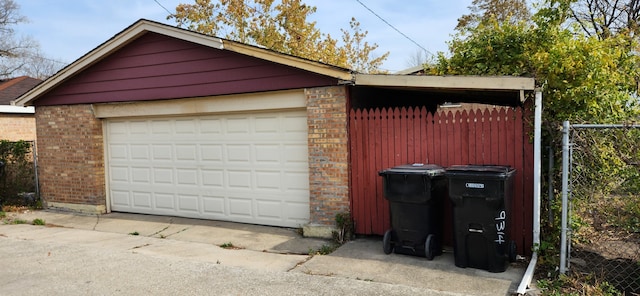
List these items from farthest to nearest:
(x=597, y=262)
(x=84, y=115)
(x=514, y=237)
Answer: (x=84, y=115)
(x=514, y=237)
(x=597, y=262)

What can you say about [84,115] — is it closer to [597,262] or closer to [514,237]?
[514,237]

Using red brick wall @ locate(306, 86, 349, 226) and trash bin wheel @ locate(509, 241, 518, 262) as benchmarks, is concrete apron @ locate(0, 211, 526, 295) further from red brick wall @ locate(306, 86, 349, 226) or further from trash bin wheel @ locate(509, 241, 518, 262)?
red brick wall @ locate(306, 86, 349, 226)

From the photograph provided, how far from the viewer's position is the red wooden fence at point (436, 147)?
571cm

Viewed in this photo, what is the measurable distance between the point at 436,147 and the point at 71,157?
7.61 metres

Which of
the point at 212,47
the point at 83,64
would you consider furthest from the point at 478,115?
the point at 83,64

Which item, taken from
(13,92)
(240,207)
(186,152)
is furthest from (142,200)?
(13,92)

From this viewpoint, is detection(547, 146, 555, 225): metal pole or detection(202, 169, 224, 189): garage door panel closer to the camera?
detection(547, 146, 555, 225): metal pole

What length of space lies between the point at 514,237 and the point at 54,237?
7055 mm

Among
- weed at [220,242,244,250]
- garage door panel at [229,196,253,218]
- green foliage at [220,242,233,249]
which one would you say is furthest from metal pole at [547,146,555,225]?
garage door panel at [229,196,253,218]

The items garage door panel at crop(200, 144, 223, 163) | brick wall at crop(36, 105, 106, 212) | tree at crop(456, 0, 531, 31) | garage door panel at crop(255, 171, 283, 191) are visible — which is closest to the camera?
garage door panel at crop(255, 171, 283, 191)

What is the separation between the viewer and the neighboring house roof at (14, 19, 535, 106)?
18.3 feet

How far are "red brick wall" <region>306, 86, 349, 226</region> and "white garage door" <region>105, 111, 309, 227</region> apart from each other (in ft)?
1.34

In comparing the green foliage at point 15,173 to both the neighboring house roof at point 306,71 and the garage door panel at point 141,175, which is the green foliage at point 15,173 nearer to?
the neighboring house roof at point 306,71

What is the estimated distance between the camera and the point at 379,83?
632cm
